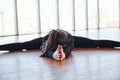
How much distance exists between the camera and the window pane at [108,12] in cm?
1035

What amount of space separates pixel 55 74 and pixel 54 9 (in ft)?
18.8

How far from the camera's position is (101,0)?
1023cm

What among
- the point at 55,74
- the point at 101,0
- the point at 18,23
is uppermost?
the point at 101,0

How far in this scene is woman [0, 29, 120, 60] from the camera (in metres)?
5.05

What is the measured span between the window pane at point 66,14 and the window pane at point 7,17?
6.56 feet

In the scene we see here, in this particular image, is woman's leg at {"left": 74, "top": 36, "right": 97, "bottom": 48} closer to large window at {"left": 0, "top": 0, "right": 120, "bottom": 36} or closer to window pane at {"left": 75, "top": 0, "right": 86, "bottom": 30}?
large window at {"left": 0, "top": 0, "right": 120, "bottom": 36}

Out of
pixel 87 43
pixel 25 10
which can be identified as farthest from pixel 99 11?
pixel 87 43

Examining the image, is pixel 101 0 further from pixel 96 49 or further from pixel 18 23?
pixel 96 49

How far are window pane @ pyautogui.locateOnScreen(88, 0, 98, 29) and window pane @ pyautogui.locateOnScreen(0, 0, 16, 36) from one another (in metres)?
3.34

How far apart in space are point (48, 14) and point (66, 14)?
81cm

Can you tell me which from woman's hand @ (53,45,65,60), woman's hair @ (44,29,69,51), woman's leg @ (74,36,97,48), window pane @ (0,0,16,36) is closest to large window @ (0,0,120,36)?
window pane @ (0,0,16,36)

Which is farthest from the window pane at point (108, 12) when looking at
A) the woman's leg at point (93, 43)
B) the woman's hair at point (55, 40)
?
the woman's hair at point (55, 40)

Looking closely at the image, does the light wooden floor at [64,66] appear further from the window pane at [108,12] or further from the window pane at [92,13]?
the window pane at [108,12]

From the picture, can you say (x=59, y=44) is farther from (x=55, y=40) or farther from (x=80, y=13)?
(x=80, y=13)
